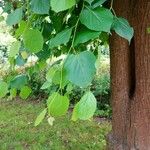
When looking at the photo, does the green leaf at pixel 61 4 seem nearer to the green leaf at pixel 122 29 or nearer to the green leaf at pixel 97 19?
the green leaf at pixel 97 19

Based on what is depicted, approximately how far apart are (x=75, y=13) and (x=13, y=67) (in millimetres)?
398

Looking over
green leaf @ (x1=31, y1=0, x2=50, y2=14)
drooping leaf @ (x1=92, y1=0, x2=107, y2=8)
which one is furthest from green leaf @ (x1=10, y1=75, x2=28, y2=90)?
drooping leaf @ (x1=92, y1=0, x2=107, y2=8)

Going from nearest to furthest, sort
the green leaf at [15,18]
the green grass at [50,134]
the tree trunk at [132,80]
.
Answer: the green leaf at [15,18], the tree trunk at [132,80], the green grass at [50,134]

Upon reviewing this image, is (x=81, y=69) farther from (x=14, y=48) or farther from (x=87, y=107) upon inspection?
(x=14, y=48)

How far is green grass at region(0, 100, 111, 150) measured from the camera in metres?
5.07

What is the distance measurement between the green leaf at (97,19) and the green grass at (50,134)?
13.0 ft

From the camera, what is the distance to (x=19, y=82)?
1.52 meters

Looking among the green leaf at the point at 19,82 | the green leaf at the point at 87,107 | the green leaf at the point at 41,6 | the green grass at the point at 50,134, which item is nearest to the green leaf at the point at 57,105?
the green leaf at the point at 87,107

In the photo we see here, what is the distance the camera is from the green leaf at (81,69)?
3.34ft

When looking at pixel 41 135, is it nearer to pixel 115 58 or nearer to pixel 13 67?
pixel 115 58

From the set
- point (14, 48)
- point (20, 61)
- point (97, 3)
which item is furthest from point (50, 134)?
point (97, 3)

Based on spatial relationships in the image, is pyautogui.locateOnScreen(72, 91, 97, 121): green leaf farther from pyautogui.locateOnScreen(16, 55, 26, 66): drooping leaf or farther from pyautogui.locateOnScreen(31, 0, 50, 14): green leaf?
pyautogui.locateOnScreen(16, 55, 26, 66): drooping leaf

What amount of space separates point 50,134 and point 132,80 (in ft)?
11.9

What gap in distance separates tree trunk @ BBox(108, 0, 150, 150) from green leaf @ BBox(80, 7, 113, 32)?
0.78 m
